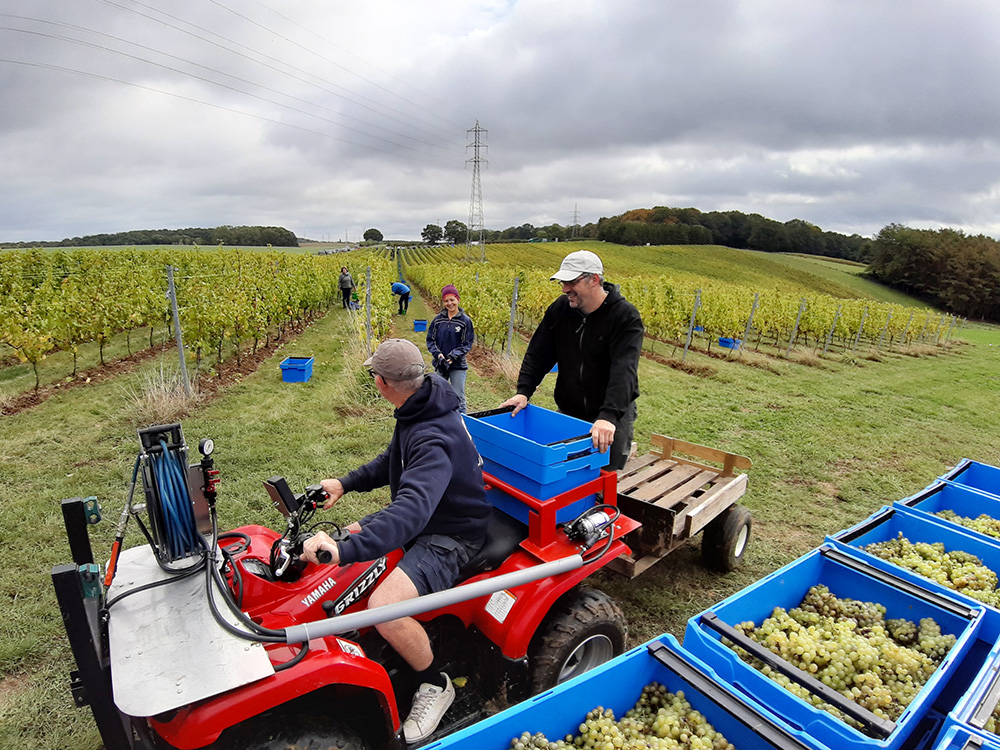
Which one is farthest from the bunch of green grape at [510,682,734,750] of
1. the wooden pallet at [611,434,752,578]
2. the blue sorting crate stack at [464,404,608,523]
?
the wooden pallet at [611,434,752,578]

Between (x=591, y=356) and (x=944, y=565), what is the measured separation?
88.7 inches

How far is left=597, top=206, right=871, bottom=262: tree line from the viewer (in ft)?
223

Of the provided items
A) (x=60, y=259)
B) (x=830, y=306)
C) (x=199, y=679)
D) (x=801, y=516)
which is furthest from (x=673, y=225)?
(x=199, y=679)

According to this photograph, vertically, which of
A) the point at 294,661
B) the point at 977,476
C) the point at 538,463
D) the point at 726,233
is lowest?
the point at 977,476

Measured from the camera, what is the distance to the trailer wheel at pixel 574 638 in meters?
2.51

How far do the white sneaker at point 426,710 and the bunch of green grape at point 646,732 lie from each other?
680 mm

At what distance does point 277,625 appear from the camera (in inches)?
79.5

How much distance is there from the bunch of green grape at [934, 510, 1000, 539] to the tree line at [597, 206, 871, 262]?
66.2 metres

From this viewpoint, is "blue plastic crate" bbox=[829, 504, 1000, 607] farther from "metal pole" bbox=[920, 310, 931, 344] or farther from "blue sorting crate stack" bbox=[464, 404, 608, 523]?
"metal pole" bbox=[920, 310, 931, 344]

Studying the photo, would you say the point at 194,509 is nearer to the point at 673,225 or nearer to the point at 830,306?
the point at 830,306

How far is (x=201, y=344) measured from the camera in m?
8.90

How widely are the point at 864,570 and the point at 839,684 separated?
770 mm

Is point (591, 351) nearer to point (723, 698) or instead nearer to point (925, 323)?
point (723, 698)

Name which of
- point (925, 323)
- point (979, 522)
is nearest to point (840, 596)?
point (979, 522)
